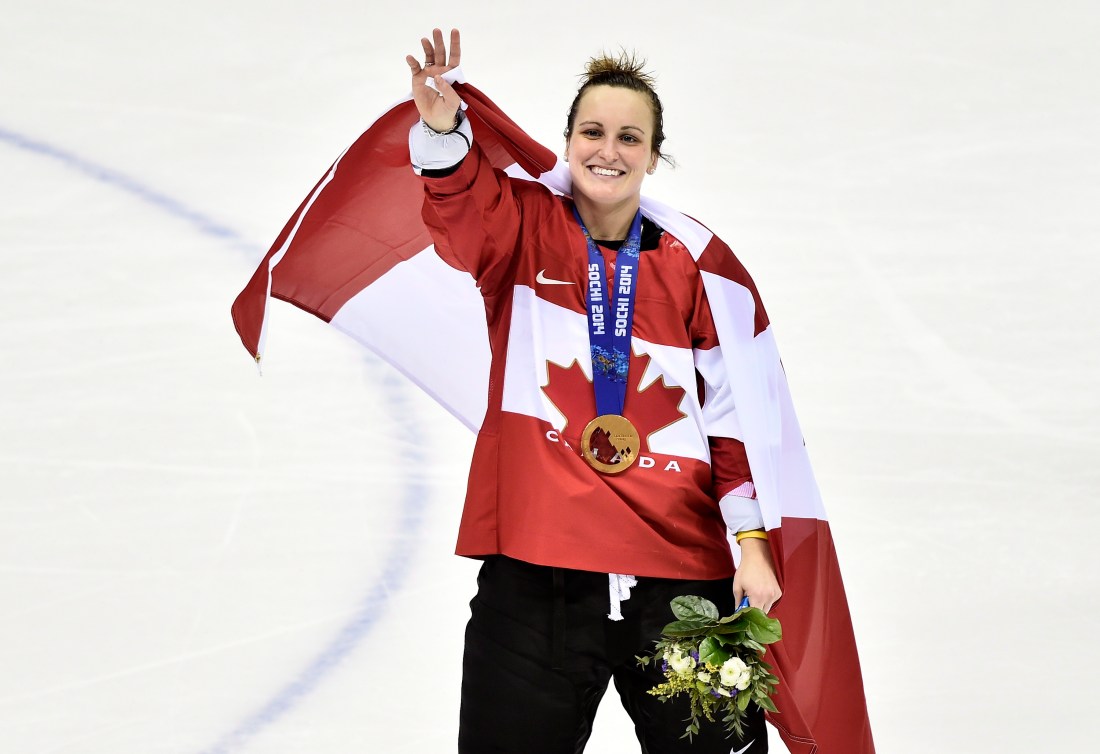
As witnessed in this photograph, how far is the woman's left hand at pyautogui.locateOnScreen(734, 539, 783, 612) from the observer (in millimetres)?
2279

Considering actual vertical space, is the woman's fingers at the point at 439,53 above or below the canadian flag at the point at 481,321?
above

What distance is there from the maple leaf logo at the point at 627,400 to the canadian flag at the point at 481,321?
0.12 meters

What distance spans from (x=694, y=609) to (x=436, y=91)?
871 mm

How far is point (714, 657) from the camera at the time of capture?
83.9 inches

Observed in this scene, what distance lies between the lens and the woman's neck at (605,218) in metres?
2.38

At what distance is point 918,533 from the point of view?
3914 millimetres

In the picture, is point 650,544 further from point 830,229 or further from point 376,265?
point 830,229

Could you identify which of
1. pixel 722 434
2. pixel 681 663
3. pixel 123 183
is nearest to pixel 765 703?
pixel 681 663

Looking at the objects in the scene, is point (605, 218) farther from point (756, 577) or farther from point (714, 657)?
point (714, 657)

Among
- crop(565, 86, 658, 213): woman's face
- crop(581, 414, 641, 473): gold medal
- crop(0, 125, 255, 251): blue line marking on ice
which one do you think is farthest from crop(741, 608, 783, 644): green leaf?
crop(0, 125, 255, 251): blue line marking on ice

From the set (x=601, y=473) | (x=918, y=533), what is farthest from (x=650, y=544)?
(x=918, y=533)

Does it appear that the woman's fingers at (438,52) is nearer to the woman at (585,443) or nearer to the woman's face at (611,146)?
the woman at (585,443)

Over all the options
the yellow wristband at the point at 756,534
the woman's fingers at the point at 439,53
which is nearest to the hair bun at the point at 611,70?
the woman's fingers at the point at 439,53

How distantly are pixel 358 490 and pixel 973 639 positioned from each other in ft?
5.40
